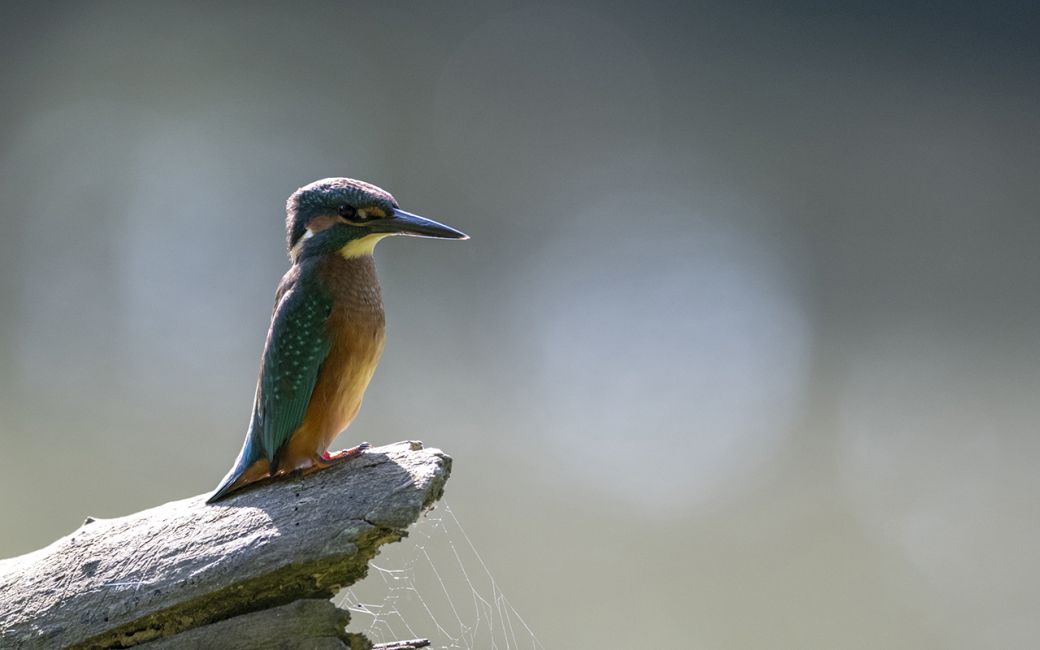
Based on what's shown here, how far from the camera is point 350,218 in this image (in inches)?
64.2

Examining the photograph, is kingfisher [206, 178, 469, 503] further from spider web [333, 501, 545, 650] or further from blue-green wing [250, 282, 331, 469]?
spider web [333, 501, 545, 650]

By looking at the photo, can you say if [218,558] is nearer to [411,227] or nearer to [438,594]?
[411,227]

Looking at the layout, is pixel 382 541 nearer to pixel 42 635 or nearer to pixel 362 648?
pixel 362 648

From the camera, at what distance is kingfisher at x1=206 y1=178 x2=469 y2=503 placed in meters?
1.60

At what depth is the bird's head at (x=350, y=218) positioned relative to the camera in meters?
1.62

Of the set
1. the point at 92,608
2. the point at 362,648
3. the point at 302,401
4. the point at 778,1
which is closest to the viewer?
the point at 362,648

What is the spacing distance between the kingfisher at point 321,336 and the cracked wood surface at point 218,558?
0.09m

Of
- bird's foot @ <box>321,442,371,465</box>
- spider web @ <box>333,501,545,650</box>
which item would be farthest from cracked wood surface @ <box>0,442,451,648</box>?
spider web @ <box>333,501,545,650</box>

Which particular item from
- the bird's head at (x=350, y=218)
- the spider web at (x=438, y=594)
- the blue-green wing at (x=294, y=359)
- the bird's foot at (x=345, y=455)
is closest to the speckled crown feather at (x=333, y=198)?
the bird's head at (x=350, y=218)

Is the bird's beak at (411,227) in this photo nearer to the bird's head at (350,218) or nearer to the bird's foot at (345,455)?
the bird's head at (350,218)

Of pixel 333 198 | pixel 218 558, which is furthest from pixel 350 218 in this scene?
pixel 218 558

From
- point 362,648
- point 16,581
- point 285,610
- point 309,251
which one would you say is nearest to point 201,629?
point 285,610

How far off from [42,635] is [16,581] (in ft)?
0.45

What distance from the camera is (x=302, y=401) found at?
160 centimetres
